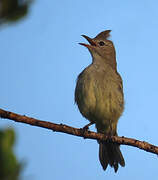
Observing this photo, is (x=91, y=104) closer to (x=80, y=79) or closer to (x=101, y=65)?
(x=80, y=79)

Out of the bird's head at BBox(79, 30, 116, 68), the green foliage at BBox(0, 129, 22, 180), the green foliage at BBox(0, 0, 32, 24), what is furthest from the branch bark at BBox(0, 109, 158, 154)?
the bird's head at BBox(79, 30, 116, 68)

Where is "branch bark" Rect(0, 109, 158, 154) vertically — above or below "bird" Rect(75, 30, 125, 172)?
below

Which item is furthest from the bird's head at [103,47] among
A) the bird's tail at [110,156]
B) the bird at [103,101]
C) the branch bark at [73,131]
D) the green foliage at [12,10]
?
the green foliage at [12,10]

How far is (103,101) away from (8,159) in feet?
18.4

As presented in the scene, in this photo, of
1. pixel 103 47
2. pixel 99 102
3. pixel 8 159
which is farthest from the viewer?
pixel 103 47

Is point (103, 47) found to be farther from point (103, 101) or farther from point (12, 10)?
point (12, 10)

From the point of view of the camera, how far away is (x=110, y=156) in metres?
6.89

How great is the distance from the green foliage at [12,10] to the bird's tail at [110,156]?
5.79 meters

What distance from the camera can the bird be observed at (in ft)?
22.0

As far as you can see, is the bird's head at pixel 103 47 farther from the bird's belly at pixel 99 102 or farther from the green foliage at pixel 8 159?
the green foliage at pixel 8 159

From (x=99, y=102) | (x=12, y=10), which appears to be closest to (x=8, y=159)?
(x=12, y=10)

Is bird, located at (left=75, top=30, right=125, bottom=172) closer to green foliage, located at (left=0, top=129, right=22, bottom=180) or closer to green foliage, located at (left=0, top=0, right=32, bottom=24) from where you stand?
green foliage, located at (left=0, top=129, right=22, bottom=180)

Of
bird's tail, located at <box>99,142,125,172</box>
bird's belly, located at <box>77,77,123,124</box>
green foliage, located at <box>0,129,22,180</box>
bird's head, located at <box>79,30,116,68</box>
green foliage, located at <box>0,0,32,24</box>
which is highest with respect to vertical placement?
bird's head, located at <box>79,30,116,68</box>

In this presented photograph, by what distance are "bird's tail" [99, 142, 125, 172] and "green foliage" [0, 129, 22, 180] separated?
18.5 feet
